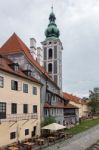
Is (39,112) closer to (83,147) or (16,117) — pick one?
(16,117)

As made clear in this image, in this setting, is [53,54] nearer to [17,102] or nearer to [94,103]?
[17,102]

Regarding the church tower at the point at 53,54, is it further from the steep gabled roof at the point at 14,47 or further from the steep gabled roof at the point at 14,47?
the steep gabled roof at the point at 14,47

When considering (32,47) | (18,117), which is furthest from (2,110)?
(32,47)

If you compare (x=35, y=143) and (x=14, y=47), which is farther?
(x=14, y=47)

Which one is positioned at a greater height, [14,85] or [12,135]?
[14,85]

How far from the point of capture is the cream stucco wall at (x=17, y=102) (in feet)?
114

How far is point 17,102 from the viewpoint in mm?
38531

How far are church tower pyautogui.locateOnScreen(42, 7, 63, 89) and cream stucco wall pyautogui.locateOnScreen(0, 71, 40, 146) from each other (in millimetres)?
24624

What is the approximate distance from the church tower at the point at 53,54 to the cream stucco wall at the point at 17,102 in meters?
24.6

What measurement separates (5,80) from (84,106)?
100373mm

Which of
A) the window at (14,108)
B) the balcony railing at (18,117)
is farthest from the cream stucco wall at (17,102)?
the window at (14,108)

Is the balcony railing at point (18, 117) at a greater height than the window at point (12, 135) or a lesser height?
greater

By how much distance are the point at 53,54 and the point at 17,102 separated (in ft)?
112

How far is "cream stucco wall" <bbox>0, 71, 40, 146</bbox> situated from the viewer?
3484 centimetres
